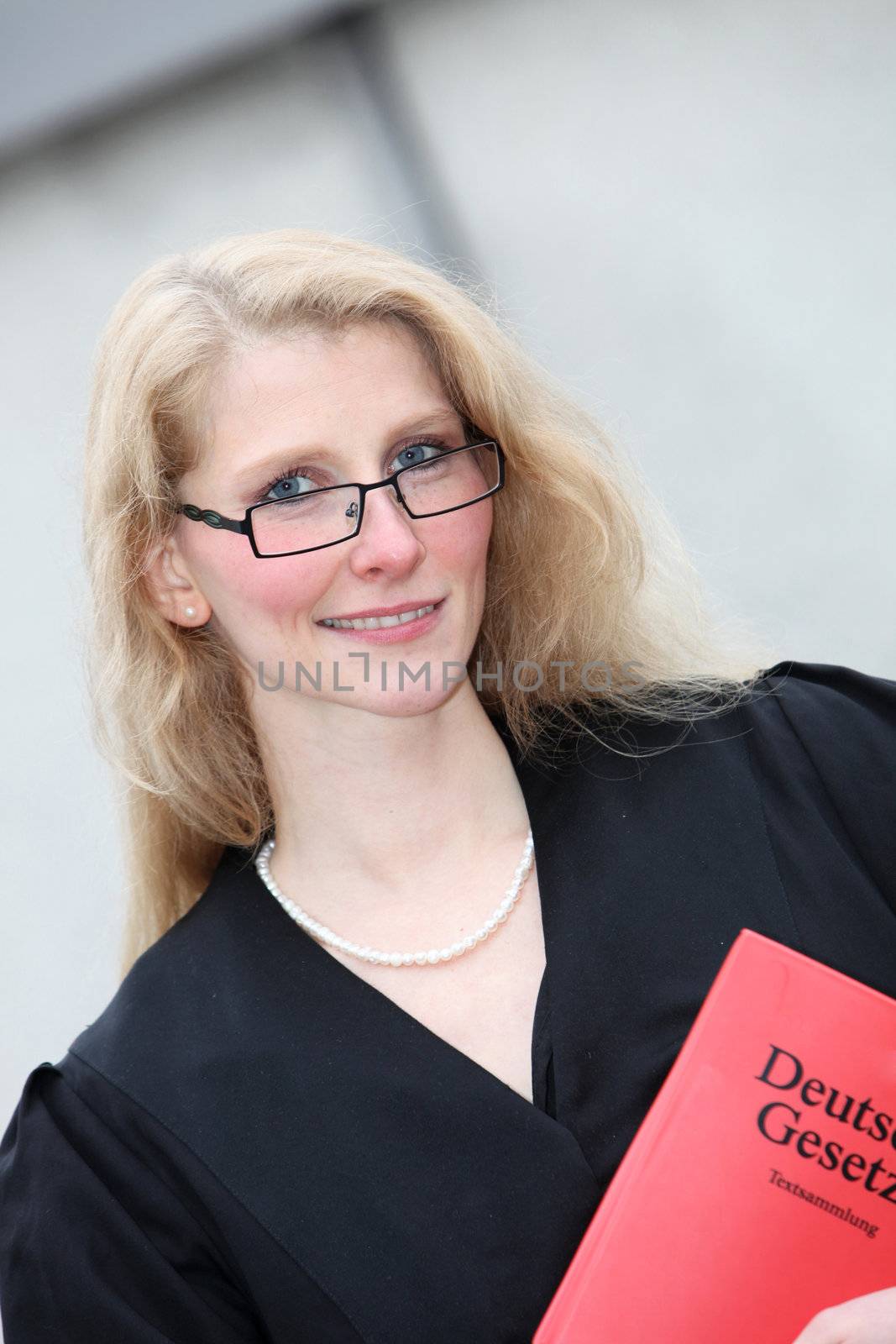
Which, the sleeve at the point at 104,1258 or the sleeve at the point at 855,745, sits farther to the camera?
the sleeve at the point at 855,745

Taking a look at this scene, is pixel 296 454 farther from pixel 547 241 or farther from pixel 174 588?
pixel 547 241

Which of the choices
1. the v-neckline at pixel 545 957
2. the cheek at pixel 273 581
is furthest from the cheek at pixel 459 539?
the v-neckline at pixel 545 957

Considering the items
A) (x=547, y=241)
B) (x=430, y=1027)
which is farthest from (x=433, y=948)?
(x=547, y=241)

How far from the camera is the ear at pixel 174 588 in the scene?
1407 mm

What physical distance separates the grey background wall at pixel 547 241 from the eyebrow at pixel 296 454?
59 centimetres

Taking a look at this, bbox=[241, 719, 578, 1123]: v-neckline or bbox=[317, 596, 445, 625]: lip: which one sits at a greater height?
bbox=[317, 596, 445, 625]: lip

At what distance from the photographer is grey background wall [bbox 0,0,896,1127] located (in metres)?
1.87

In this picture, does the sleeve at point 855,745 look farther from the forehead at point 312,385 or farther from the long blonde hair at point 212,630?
the forehead at point 312,385

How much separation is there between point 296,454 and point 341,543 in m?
0.09

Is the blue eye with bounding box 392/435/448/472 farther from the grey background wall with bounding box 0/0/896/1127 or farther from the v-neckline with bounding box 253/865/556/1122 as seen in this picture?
the grey background wall with bounding box 0/0/896/1127

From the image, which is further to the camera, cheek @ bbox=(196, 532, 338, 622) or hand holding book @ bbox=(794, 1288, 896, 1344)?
cheek @ bbox=(196, 532, 338, 622)

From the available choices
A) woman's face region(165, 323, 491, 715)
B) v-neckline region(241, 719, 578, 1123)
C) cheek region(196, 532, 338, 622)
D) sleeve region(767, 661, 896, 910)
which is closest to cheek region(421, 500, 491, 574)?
woman's face region(165, 323, 491, 715)

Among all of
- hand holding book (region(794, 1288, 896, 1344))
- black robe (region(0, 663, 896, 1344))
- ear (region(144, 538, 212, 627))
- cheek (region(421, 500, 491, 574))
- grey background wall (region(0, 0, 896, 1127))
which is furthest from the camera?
grey background wall (region(0, 0, 896, 1127))

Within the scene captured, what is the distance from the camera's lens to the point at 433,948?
1.37 m
